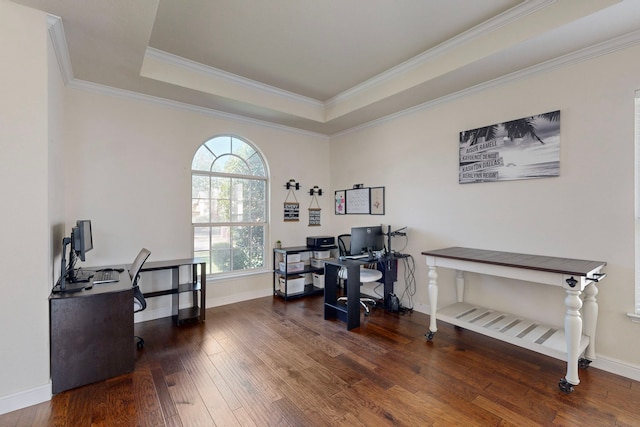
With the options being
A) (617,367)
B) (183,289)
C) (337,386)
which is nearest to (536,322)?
(617,367)

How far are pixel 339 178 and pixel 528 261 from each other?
3.16 m

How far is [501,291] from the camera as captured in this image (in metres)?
3.04

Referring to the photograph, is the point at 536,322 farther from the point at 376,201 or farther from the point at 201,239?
the point at 201,239

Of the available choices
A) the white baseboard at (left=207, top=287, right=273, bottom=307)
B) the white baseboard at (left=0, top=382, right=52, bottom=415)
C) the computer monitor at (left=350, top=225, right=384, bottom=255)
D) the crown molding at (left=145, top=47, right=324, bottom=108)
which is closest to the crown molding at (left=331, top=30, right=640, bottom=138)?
the crown molding at (left=145, top=47, right=324, bottom=108)

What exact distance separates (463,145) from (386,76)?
4.06 ft

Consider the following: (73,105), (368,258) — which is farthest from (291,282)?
(73,105)

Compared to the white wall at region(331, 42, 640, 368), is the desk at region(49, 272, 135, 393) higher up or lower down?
lower down

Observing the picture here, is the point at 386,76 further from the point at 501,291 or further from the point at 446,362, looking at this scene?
the point at 446,362

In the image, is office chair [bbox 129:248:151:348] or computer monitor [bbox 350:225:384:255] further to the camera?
computer monitor [bbox 350:225:384:255]

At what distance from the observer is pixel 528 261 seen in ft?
8.16

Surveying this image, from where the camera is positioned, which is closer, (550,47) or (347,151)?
(550,47)

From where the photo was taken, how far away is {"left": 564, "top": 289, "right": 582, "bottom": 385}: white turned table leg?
2092mm

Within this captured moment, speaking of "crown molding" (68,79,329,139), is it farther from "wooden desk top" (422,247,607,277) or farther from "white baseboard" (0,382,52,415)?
"wooden desk top" (422,247,607,277)

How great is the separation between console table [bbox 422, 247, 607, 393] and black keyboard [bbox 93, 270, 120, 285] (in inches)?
121
